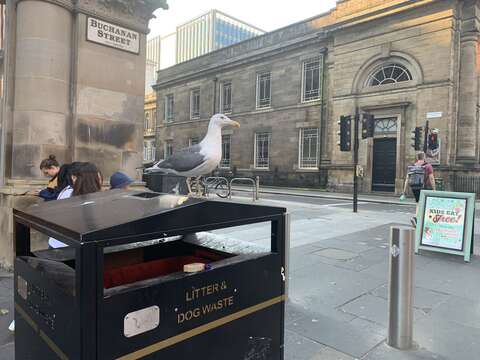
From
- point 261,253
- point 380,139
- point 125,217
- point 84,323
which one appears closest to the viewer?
point 84,323

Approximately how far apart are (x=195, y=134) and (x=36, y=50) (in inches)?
1079

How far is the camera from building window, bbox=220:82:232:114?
29306 mm

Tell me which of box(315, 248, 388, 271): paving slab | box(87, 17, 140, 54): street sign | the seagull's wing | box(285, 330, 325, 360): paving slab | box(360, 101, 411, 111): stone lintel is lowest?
box(285, 330, 325, 360): paving slab

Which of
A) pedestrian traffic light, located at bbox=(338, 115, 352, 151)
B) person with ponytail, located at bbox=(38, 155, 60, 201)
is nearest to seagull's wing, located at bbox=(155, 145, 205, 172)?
person with ponytail, located at bbox=(38, 155, 60, 201)

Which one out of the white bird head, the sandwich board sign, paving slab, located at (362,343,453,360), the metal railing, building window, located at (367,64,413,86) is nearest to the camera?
paving slab, located at (362,343,453,360)

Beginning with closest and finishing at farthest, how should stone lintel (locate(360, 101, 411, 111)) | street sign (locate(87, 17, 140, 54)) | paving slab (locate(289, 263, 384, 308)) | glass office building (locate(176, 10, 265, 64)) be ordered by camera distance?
paving slab (locate(289, 263, 384, 308))
street sign (locate(87, 17, 140, 54))
stone lintel (locate(360, 101, 411, 111))
glass office building (locate(176, 10, 265, 64))

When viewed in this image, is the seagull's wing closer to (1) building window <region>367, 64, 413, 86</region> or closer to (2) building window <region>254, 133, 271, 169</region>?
(1) building window <region>367, 64, 413, 86</region>

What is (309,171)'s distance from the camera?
76.6 ft

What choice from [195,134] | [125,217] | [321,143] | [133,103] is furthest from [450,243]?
[195,134]

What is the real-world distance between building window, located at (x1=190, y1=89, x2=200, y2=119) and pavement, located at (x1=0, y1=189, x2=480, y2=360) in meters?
26.8

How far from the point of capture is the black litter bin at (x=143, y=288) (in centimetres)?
134

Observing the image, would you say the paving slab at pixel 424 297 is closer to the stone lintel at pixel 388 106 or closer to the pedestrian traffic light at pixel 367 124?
the pedestrian traffic light at pixel 367 124

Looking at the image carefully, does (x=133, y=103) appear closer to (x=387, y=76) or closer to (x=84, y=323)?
(x=84, y=323)

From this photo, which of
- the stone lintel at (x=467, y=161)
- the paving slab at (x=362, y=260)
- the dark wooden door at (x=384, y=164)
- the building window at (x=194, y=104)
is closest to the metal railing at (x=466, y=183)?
the stone lintel at (x=467, y=161)
